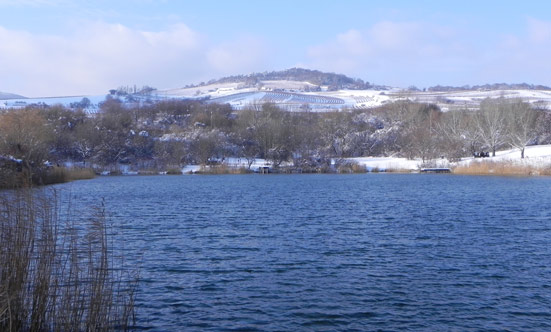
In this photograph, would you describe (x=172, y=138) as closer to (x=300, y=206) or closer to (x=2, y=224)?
(x=300, y=206)

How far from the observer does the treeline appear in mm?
73562

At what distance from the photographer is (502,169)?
5803cm

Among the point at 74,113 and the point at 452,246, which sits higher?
the point at 74,113

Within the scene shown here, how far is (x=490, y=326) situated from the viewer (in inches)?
468

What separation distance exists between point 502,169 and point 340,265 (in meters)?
46.4

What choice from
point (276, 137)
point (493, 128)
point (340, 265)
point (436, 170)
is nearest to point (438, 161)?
point (436, 170)

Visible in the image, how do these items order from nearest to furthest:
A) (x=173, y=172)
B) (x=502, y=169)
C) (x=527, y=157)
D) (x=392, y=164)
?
(x=502, y=169), (x=527, y=157), (x=173, y=172), (x=392, y=164)

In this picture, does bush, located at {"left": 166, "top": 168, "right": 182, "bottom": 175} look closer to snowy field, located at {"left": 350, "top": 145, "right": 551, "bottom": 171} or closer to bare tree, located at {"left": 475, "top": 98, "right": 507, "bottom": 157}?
snowy field, located at {"left": 350, "top": 145, "right": 551, "bottom": 171}

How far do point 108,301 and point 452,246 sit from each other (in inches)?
532

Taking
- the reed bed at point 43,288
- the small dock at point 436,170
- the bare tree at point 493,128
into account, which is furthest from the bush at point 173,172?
the reed bed at point 43,288

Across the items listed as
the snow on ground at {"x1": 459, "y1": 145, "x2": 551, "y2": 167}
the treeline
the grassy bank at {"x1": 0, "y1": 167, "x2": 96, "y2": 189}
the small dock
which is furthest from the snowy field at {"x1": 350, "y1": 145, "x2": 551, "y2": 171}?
the grassy bank at {"x1": 0, "y1": 167, "x2": 96, "y2": 189}

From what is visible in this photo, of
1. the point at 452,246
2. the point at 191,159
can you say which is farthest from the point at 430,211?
the point at 191,159

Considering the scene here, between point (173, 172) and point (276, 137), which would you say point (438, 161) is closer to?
point (276, 137)

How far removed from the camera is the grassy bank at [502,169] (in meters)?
56.6
